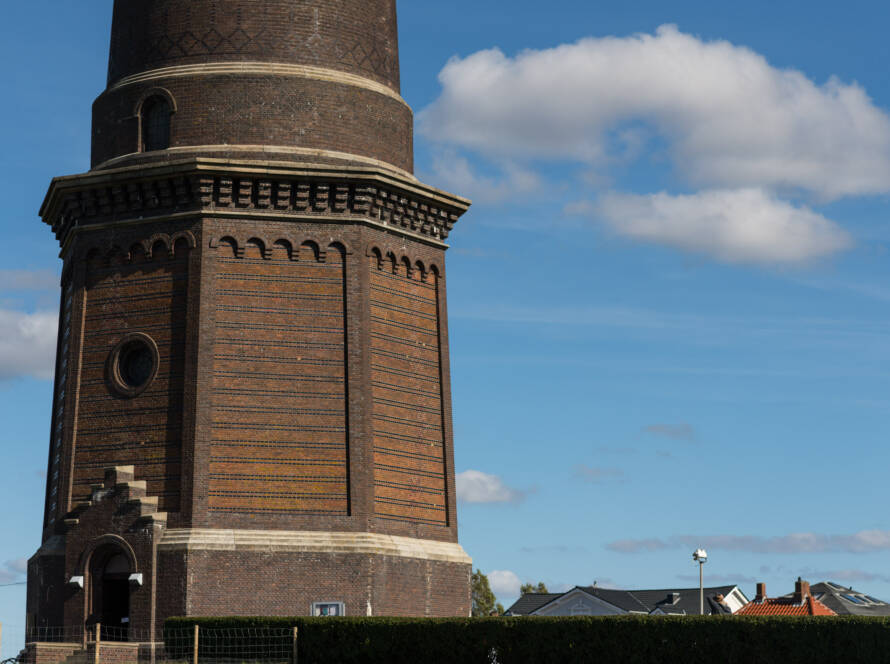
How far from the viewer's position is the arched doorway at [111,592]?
107 ft

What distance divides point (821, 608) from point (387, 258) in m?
34.8

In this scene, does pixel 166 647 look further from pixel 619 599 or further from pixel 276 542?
pixel 619 599

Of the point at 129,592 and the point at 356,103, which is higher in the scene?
the point at 356,103

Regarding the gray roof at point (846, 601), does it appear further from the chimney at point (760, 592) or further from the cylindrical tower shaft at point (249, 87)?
the cylindrical tower shaft at point (249, 87)

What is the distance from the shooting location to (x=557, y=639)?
2798cm

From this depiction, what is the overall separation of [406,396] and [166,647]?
30.1ft

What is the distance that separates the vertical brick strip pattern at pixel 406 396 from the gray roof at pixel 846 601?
43171 millimetres

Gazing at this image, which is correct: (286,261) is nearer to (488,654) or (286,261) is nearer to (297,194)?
(297,194)

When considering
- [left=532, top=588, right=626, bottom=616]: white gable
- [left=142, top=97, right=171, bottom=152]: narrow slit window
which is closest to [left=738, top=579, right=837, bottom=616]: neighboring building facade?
[left=532, top=588, right=626, bottom=616]: white gable

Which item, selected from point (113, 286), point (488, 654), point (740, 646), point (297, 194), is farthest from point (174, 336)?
point (740, 646)

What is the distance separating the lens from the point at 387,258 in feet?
118

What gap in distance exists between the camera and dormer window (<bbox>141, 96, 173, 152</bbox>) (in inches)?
1427

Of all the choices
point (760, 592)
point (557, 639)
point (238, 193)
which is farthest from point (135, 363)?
point (760, 592)

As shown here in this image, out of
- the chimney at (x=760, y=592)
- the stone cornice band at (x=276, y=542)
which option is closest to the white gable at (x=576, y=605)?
the chimney at (x=760, y=592)
